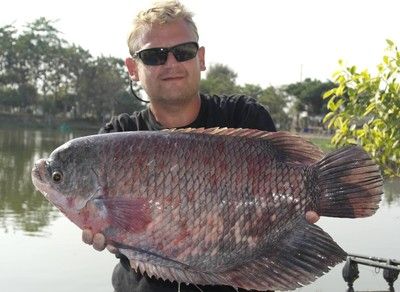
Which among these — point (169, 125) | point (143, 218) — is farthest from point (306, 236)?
point (169, 125)

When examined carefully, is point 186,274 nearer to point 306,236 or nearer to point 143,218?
point 143,218

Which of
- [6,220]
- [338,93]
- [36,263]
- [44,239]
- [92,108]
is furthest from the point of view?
[92,108]

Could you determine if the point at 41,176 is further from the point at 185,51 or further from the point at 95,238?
the point at 185,51

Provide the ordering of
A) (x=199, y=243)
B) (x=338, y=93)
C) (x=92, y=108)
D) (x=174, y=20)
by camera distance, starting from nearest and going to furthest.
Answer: (x=199, y=243) → (x=174, y=20) → (x=338, y=93) → (x=92, y=108)

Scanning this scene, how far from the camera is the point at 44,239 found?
13.6 metres

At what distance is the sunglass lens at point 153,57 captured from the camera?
135 inches

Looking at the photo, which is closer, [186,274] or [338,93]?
[186,274]

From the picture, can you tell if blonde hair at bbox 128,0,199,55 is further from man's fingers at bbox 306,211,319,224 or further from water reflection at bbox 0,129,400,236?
water reflection at bbox 0,129,400,236

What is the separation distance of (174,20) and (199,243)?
1.48 meters

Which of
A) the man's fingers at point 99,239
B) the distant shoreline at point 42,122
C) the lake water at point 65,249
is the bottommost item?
the distant shoreline at point 42,122

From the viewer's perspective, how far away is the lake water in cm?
1013

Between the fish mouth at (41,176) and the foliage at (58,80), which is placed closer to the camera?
the fish mouth at (41,176)

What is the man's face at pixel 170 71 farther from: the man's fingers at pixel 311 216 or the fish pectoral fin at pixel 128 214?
the man's fingers at pixel 311 216

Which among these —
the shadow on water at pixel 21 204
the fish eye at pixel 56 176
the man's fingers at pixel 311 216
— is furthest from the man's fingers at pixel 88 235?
the shadow on water at pixel 21 204
